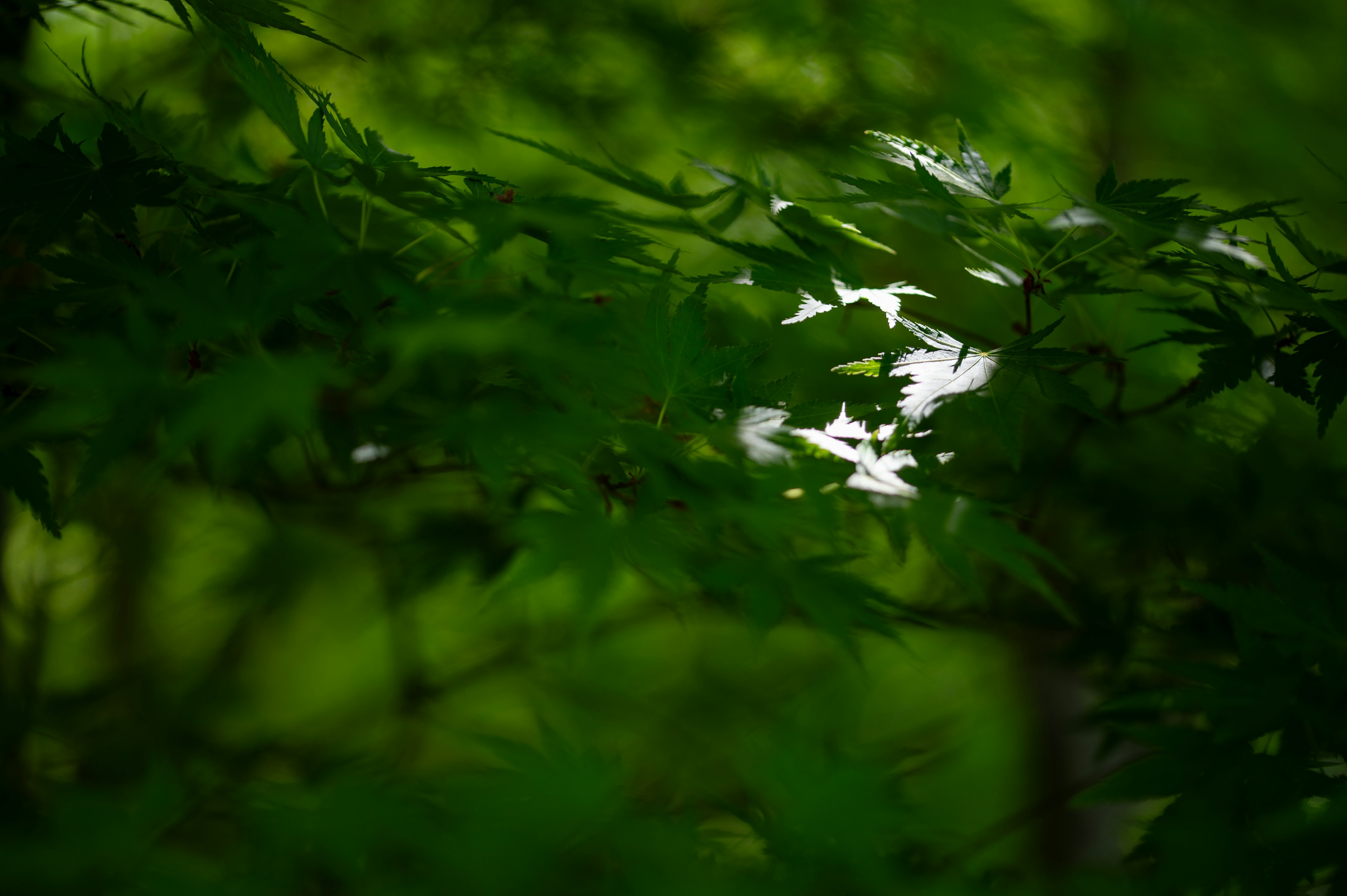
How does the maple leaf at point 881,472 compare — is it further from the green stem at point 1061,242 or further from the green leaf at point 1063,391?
the green stem at point 1061,242

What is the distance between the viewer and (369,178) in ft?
1.90

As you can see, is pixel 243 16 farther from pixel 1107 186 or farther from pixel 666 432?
pixel 1107 186

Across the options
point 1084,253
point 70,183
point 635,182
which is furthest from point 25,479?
point 1084,253

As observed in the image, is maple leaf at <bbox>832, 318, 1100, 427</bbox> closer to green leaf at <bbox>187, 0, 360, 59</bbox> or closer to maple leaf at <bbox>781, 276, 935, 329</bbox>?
maple leaf at <bbox>781, 276, 935, 329</bbox>

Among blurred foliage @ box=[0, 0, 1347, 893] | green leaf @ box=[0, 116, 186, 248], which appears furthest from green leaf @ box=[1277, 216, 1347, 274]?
green leaf @ box=[0, 116, 186, 248]

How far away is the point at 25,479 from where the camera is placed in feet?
2.08

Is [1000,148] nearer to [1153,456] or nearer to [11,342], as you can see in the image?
[1153,456]

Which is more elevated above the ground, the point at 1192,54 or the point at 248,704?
the point at 1192,54

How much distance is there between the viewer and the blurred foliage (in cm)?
56

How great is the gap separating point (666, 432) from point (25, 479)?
50 cm

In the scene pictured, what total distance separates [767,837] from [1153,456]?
929mm

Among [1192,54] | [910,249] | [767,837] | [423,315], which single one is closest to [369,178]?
[423,315]

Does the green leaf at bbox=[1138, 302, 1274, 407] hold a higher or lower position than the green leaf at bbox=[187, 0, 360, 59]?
lower

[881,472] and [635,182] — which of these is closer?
[881,472]
